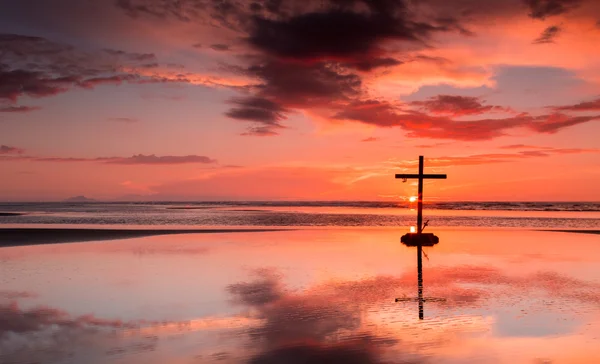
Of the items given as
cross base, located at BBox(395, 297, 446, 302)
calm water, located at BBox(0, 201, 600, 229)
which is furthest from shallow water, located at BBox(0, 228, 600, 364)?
calm water, located at BBox(0, 201, 600, 229)

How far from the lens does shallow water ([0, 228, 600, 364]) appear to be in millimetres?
10297

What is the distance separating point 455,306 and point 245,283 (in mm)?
7887

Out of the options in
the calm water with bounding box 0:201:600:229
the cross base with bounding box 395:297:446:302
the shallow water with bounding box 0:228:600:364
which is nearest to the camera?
the shallow water with bounding box 0:228:600:364

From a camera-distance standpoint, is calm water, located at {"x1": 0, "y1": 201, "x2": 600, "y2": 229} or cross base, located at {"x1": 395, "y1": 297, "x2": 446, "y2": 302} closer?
cross base, located at {"x1": 395, "y1": 297, "x2": 446, "y2": 302}

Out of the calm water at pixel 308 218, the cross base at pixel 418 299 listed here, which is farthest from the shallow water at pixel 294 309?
the calm water at pixel 308 218

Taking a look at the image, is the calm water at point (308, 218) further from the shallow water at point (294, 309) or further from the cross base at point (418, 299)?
the cross base at point (418, 299)

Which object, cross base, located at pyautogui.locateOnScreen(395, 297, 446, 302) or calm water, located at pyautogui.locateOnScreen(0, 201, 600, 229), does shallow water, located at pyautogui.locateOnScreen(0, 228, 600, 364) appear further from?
calm water, located at pyautogui.locateOnScreen(0, 201, 600, 229)

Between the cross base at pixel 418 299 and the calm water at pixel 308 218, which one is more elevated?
the calm water at pixel 308 218

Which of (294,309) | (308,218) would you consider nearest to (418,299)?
(294,309)

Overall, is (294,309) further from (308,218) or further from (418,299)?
(308,218)

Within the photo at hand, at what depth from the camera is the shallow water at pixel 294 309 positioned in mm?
10297

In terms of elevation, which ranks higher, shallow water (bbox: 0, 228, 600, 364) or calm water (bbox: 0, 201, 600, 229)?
calm water (bbox: 0, 201, 600, 229)

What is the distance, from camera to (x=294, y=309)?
46.7ft

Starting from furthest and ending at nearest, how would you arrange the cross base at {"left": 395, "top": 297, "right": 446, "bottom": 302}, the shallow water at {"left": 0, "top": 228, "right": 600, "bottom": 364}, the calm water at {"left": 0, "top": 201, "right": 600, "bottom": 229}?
the calm water at {"left": 0, "top": 201, "right": 600, "bottom": 229}
the cross base at {"left": 395, "top": 297, "right": 446, "bottom": 302}
the shallow water at {"left": 0, "top": 228, "right": 600, "bottom": 364}
